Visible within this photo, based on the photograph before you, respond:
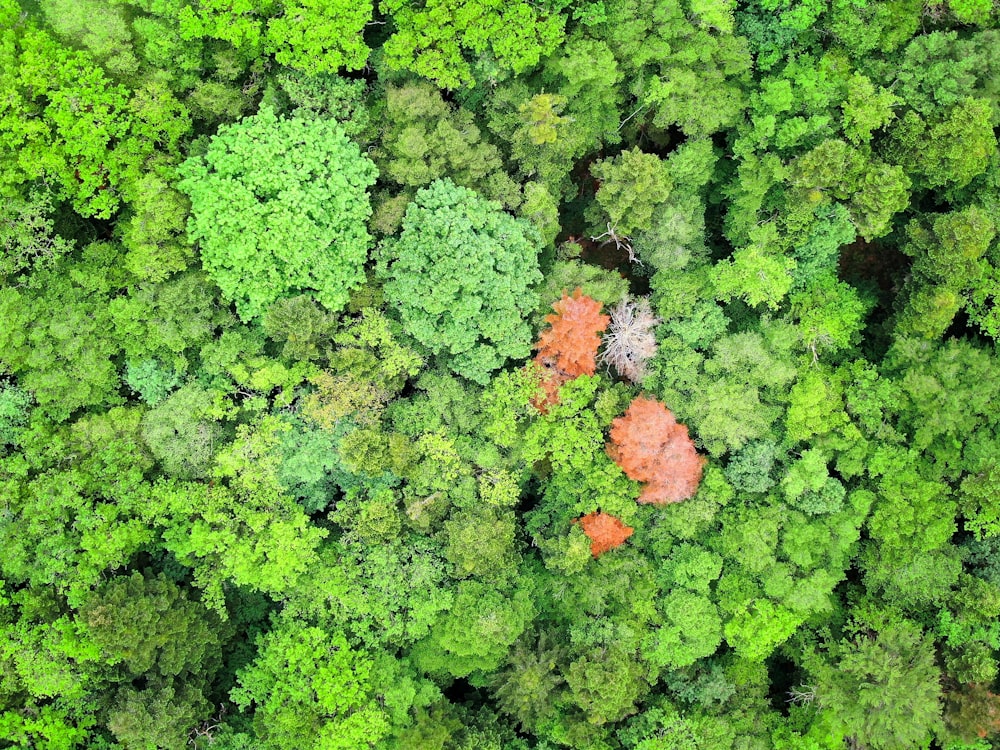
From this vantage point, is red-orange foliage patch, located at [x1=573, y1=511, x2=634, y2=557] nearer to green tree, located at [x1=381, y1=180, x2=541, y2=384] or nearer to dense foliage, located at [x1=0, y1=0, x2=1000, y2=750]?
dense foliage, located at [x1=0, y1=0, x2=1000, y2=750]

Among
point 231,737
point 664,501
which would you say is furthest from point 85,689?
point 664,501

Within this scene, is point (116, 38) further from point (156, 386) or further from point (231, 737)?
point (231, 737)

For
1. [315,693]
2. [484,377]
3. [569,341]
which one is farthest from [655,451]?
[315,693]

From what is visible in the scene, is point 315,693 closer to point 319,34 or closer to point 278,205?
point 278,205

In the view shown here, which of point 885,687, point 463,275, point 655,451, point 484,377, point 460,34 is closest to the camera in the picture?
point 463,275

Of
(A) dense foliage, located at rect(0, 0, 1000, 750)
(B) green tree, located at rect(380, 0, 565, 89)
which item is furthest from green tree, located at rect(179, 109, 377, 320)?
(B) green tree, located at rect(380, 0, 565, 89)

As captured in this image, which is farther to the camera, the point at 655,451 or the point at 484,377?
the point at 484,377

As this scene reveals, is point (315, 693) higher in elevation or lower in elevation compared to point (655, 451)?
lower

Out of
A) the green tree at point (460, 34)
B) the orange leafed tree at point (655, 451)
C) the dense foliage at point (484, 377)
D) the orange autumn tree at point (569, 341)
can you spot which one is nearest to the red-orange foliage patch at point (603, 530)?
the dense foliage at point (484, 377)

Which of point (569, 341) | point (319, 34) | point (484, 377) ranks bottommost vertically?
point (484, 377)
